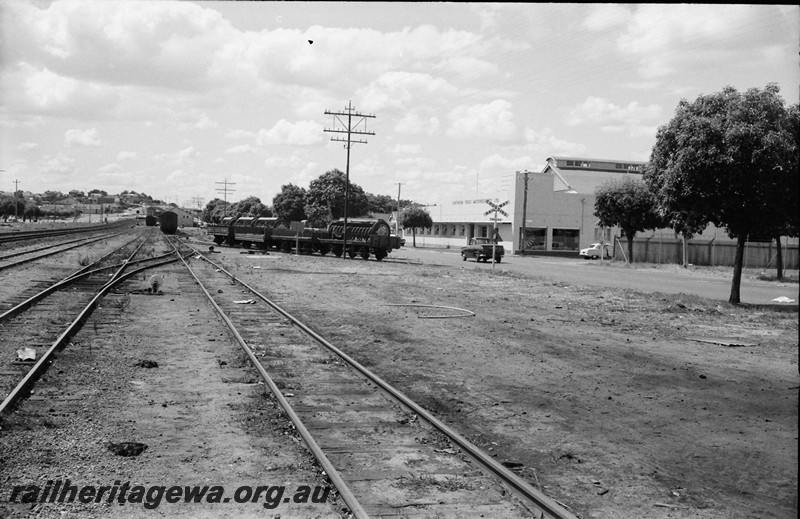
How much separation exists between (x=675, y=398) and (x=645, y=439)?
2.00 m

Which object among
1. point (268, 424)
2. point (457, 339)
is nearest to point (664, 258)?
point (457, 339)

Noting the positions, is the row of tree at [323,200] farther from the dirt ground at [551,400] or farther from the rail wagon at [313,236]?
the dirt ground at [551,400]

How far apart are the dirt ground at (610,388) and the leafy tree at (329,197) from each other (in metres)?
77.8

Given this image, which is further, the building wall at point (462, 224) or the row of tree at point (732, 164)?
the building wall at point (462, 224)

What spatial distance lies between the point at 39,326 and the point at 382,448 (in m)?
9.10

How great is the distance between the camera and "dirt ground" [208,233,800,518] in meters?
5.55

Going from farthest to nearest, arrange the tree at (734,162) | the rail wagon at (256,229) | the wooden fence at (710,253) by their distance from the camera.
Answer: the rail wagon at (256,229) < the wooden fence at (710,253) < the tree at (734,162)

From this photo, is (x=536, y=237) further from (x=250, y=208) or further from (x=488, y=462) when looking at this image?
(x=250, y=208)

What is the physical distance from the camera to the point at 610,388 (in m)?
9.00

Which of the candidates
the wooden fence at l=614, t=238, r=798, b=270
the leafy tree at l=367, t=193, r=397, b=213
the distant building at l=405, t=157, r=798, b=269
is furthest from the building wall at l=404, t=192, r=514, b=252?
the leafy tree at l=367, t=193, r=397, b=213

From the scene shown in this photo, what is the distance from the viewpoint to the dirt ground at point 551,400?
5488 millimetres

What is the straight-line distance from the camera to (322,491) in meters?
5.03

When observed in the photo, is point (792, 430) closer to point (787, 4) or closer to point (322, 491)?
point (322, 491)

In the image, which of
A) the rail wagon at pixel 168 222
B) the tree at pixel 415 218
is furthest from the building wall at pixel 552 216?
the rail wagon at pixel 168 222
